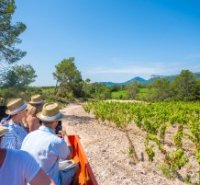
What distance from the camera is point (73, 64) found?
59844mm

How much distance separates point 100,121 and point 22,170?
19.8m

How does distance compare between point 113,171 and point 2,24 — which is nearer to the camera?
point 113,171

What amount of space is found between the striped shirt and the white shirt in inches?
94.7

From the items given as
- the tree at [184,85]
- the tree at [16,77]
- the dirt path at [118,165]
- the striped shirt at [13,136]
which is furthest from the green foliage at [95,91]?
the striped shirt at [13,136]

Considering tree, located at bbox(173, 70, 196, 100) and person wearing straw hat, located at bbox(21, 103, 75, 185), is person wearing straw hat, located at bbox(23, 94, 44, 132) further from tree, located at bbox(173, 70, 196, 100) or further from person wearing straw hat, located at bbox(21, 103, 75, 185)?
tree, located at bbox(173, 70, 196, 100)

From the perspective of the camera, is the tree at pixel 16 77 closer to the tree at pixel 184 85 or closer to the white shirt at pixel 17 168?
the white shirt at pixel 17 168

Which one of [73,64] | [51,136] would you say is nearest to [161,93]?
[73,64]

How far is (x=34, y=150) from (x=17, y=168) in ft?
5.21

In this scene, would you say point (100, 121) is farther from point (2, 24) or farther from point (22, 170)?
point (22, 170)

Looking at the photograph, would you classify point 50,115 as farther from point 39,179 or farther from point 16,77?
point 16,77

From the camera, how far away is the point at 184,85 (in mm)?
67875

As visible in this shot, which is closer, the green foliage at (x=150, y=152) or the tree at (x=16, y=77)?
the green foliage at (x=150, y=152)

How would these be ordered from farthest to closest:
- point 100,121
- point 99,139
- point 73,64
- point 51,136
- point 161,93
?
point 161,93 < point 73,64 < point 100,121 < point 99,139 < point 51,136

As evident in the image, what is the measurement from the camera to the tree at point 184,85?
66.1m
